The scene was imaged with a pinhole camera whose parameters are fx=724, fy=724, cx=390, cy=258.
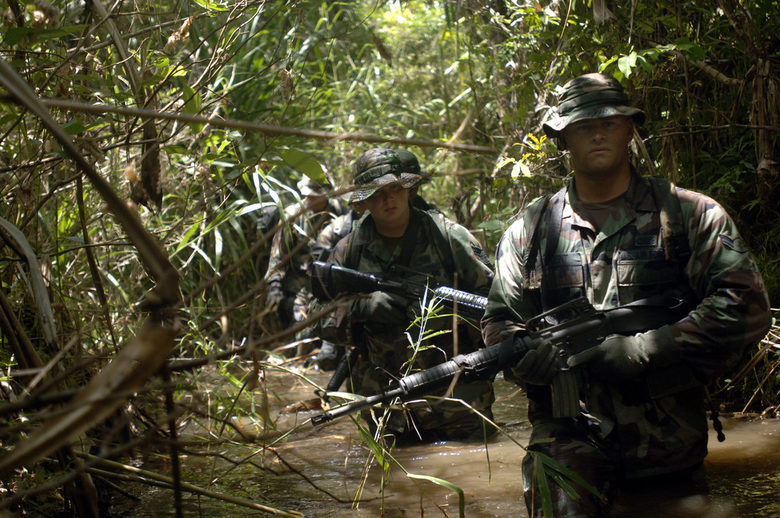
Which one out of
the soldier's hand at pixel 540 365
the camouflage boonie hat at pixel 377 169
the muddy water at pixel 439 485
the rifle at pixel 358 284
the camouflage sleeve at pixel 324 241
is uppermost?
the camouflage boonie hat at pixel 377 169

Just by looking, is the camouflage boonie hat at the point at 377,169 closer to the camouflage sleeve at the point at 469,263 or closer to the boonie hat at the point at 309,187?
the camouflage sleeve at the point at 469,263

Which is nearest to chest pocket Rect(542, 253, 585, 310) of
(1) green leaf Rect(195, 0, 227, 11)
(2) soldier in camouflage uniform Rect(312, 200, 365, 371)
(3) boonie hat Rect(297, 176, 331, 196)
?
→ (1) green leaf Rect(195, 0, 227, 11)

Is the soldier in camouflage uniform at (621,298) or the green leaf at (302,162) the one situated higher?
the green leaf at (302,162)

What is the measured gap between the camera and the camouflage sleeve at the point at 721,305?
2715 mm

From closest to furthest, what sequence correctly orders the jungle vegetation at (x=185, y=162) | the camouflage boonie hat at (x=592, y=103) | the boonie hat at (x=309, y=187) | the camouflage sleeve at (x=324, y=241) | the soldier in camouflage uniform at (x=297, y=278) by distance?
the jungle vegetation at (x=185, y=162), the camouflage boonie hat at (x=592, y=103), the camouflage sleeve at (x=324, y=241), the soldier in camouflage uniform at (x=297, y=278), the boonie hat at (x=309, y=187)

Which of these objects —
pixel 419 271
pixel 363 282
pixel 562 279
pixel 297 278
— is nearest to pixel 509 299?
pixel 562 279

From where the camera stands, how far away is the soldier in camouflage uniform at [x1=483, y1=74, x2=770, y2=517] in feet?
9.02

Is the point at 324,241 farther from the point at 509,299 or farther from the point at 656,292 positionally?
the point at 656,292

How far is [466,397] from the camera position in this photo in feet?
13.6

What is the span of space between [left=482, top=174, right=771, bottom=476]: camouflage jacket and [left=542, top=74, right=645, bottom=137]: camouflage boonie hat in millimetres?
304

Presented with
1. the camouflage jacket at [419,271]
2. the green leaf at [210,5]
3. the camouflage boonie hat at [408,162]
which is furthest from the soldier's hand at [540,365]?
the camouflage boonie hat at [408,162]

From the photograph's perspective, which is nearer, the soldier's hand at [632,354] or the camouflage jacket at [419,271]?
the soldier's hand at [632,354]

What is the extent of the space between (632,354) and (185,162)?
13.7 ft

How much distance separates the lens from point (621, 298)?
2945 millimetres
